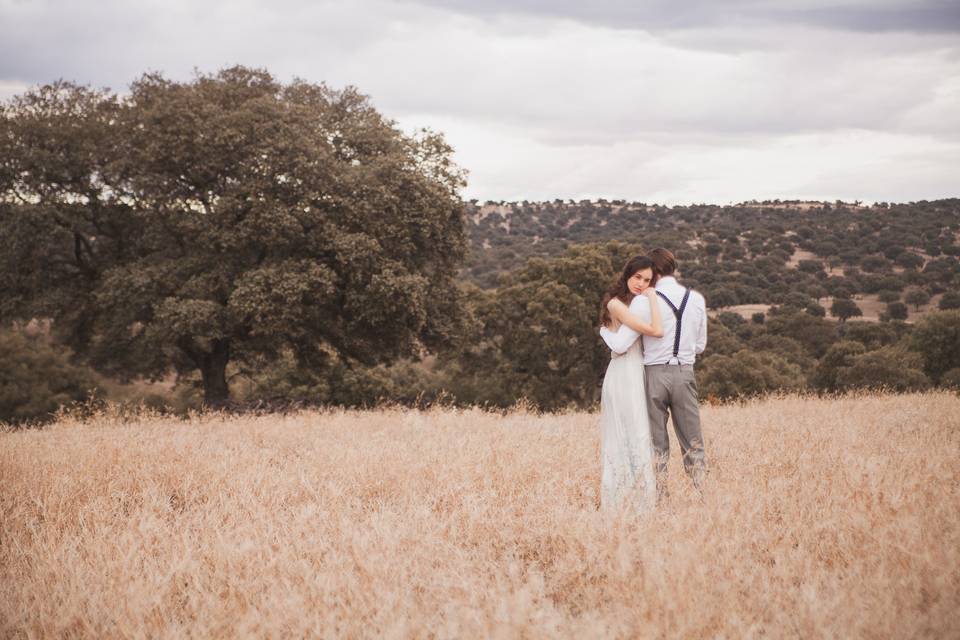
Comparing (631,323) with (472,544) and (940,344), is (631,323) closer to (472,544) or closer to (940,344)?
(472,544)

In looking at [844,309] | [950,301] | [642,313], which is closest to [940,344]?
[844,309]

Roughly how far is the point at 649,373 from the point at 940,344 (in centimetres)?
3630

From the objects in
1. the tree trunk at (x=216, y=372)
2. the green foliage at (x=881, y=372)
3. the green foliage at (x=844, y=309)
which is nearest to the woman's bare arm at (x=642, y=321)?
the tree trunk at (x=216, y=372)

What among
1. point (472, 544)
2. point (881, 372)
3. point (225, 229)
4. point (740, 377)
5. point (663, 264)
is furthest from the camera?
point (740, 377)

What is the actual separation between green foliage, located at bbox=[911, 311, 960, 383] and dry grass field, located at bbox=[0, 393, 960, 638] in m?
32.0

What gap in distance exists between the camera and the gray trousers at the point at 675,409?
579 centimetres

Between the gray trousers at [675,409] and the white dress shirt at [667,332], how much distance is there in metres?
0.10

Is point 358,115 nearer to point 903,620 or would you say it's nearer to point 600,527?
point 600,527

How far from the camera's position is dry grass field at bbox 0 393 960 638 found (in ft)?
10.6

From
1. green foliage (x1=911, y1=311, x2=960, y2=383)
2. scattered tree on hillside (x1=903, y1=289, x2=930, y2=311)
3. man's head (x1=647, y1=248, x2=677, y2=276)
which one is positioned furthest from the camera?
scattered tree on hillside (x1=903, y1=289, x2=930, y2=311)

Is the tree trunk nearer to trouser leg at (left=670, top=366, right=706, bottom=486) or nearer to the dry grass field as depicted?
the dry grass field

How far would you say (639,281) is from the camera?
591cm

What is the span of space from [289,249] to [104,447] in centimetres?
Answer: 1062

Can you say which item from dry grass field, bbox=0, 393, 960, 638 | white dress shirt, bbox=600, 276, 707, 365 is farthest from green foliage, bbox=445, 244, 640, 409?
white dress shirt, bbox=600, 276, 707, 365
